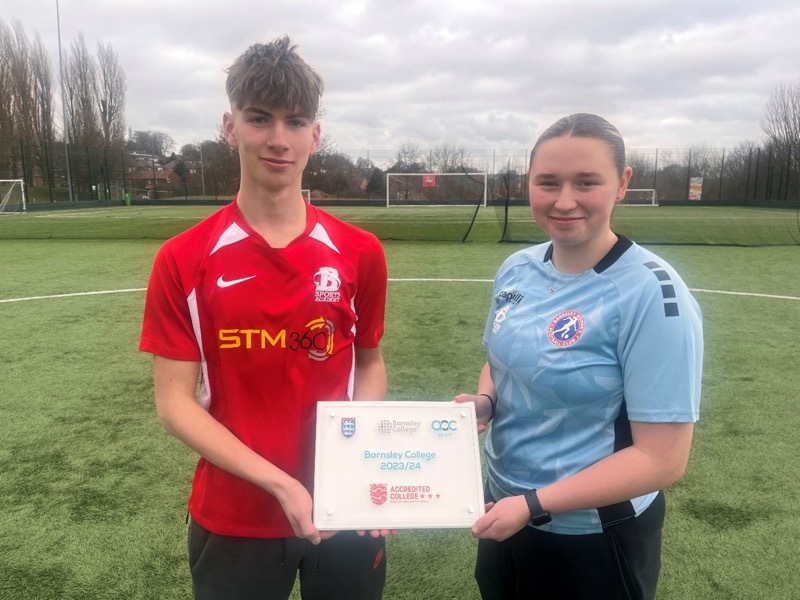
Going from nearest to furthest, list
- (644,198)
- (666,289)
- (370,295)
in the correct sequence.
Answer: (666,289) → (370,295) → (644,198)

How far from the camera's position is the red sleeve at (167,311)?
1.63m

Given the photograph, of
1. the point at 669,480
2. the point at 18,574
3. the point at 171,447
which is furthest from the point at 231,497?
the point at 171,447

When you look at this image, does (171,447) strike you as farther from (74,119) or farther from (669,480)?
(74,119)

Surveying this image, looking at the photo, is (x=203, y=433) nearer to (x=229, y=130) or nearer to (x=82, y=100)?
(x=229, y=130)

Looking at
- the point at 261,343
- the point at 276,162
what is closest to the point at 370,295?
the point at 261,343

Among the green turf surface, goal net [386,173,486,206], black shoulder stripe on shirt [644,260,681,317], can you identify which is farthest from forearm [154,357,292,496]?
goal net [386,173,486,206]

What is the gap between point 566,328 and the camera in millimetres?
1591

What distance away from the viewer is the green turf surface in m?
2.84

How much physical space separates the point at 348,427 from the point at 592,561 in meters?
0.78

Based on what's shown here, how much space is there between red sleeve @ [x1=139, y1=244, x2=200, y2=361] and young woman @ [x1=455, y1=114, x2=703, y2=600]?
2.82 feet

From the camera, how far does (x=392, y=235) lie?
1634cm

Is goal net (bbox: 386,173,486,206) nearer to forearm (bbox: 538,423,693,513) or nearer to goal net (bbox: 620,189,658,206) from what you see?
goal net (bbox: 620,189,658,206)

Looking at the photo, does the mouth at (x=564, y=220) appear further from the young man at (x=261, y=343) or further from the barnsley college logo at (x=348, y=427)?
the barnsley college logo at (x=348, y=427)

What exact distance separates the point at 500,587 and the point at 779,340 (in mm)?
5975
